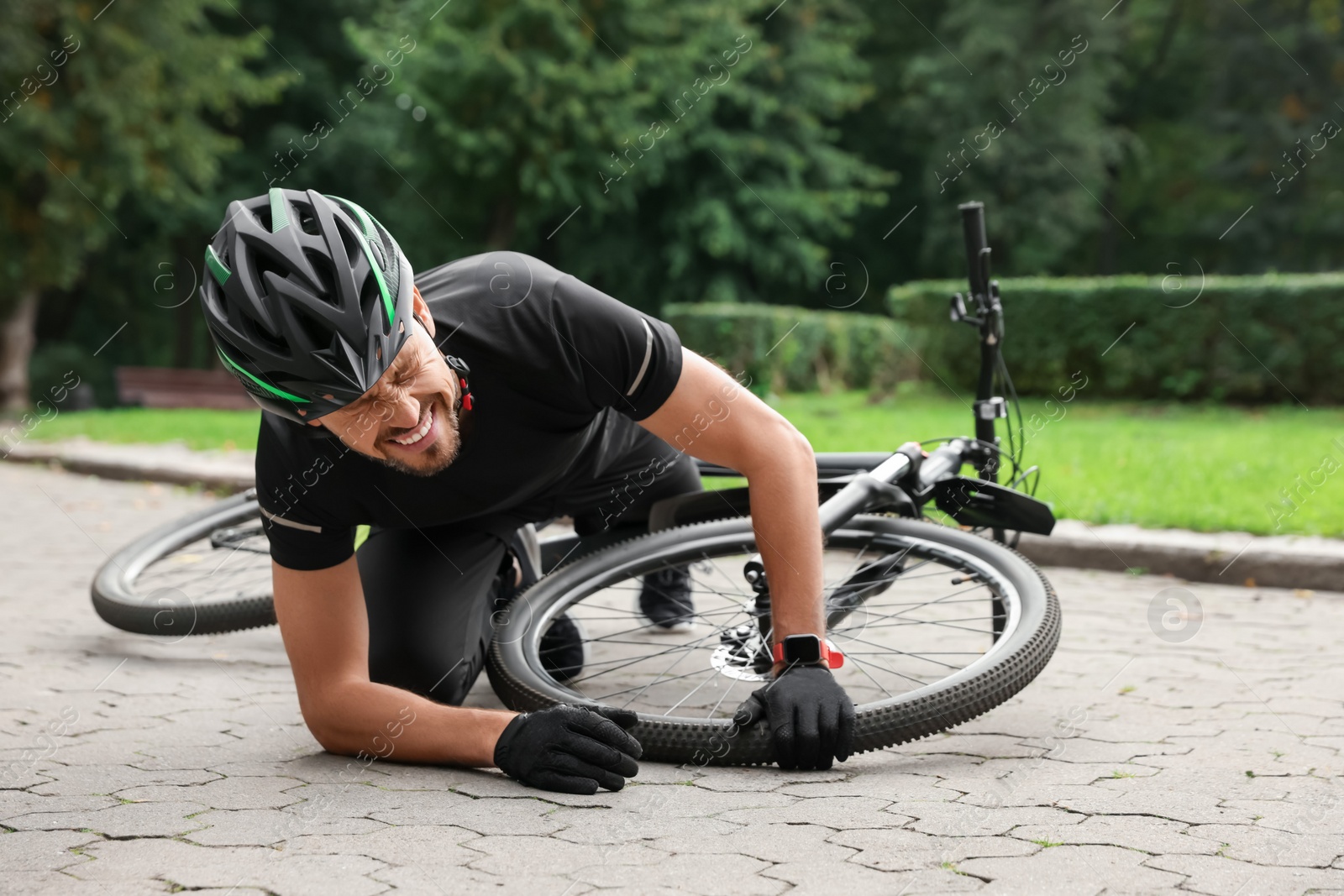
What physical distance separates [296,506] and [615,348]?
0.86 meters

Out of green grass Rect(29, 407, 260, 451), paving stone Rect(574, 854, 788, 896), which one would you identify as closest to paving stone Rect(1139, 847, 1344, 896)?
paving stone Rect(574, 854, 788, 896)

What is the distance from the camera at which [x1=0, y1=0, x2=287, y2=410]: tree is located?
1700 centimetres

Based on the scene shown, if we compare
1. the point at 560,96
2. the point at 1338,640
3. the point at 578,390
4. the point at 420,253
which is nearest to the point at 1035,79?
the point at 560,96

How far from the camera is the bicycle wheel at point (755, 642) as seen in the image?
3.06 m

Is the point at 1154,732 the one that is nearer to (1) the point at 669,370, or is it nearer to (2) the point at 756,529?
(2) the point at 756,529

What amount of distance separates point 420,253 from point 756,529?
25.1 metres

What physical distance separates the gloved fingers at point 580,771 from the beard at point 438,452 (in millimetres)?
763

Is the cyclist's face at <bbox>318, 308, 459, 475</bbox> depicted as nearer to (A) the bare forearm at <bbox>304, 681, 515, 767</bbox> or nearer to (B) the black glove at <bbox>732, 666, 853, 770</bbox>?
(A) the bare forearm at <bbox>304, 681, 515, 767</bbox>

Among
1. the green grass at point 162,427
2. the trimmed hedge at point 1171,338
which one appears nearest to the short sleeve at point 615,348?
the green grass at point 162,427

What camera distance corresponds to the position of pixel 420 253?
2728 cm

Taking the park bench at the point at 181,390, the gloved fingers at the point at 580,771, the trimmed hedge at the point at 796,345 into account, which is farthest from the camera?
the park bench at the point at 181,390

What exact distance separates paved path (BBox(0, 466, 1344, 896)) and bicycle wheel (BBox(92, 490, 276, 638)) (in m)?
0.26

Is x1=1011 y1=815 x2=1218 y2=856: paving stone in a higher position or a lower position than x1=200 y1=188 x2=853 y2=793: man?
lower

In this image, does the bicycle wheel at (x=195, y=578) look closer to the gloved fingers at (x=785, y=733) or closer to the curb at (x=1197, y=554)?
the gloved fingers at (x=785, y=733)
